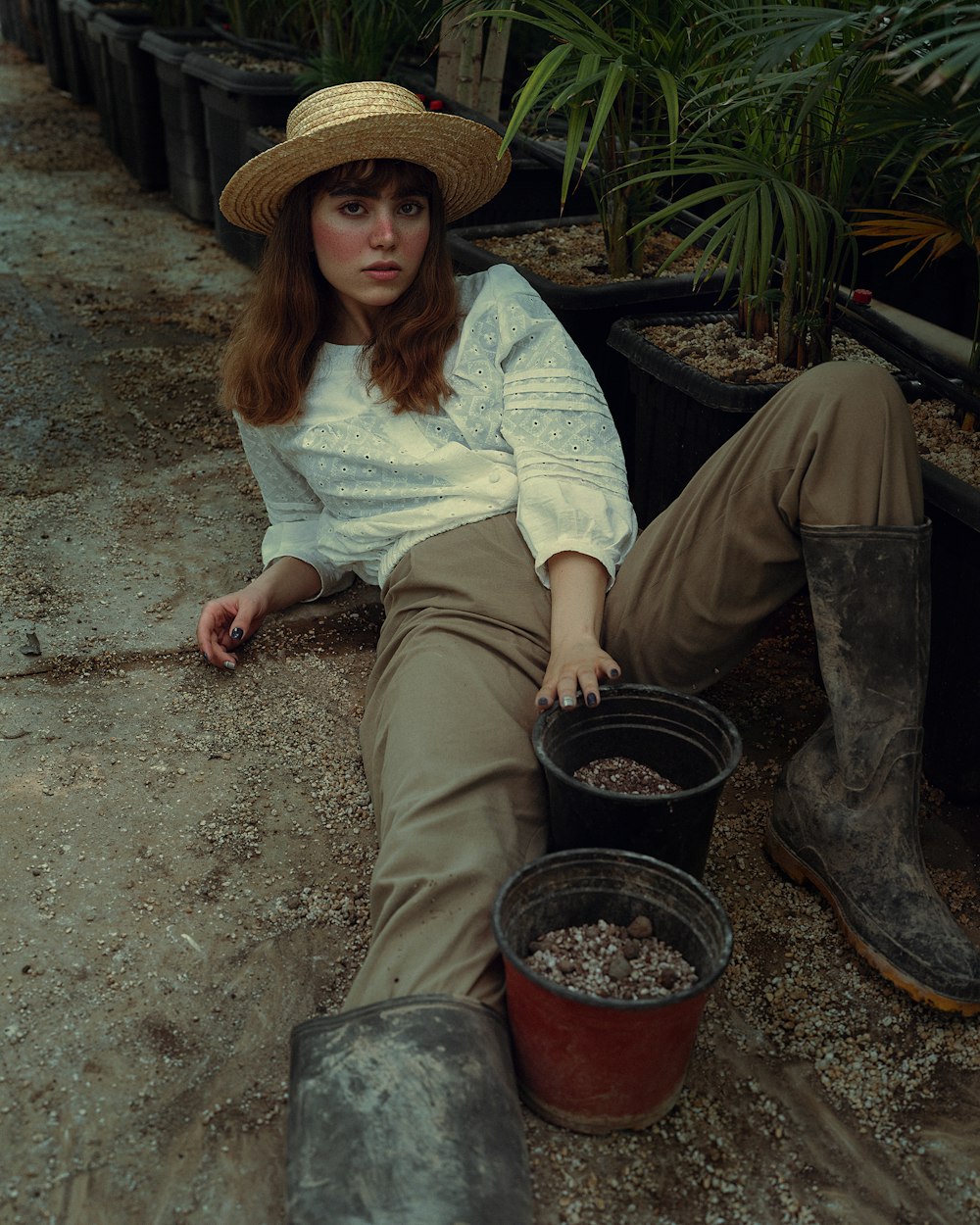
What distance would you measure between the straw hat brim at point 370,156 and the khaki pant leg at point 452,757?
0.57 meters

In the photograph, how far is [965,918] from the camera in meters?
1.64

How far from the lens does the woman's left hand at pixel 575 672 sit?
1.49 m

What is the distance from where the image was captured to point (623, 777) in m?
1.53

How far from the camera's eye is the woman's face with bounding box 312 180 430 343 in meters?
1.79

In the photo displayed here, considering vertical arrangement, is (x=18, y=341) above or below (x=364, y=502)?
below

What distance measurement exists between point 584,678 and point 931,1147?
25.7 inches

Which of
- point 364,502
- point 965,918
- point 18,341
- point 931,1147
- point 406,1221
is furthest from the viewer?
point 18,341

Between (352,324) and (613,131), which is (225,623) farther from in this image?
(613,131)

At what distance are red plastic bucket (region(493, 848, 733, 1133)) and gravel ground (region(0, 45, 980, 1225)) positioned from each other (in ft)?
0.19

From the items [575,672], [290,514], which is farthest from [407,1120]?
[290,514]

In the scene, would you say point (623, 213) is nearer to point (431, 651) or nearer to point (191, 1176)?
point (431, 651)

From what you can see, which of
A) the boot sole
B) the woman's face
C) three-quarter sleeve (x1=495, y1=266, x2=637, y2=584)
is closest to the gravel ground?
the boot sole

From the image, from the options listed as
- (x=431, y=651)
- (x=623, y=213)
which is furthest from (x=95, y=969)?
(x=623, y=213)

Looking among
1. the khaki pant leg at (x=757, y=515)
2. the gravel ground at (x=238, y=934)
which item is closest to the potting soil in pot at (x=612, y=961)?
the gravel ground at (x=238, y=934)
